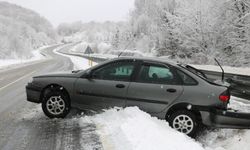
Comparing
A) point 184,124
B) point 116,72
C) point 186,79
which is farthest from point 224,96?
point 116,72

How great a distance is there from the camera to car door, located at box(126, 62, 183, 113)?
7164mm

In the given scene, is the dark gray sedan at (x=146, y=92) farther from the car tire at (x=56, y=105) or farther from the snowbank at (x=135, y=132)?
the snowbank at (x=135, y=132)

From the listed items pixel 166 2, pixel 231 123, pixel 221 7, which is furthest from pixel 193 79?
pixel 166 2

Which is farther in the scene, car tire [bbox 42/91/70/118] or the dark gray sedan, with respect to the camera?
car tire [bbox 42/91/70/118]

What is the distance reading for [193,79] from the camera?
7.14m

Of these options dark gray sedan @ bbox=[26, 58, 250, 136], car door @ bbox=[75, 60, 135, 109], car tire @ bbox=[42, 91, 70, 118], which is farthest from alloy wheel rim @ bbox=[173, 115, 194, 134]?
car tire @ bbox=[42, 91, 70, 118]

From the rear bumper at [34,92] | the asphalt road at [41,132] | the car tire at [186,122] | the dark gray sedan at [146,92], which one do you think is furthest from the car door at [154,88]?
the rear bumper at [34,92]

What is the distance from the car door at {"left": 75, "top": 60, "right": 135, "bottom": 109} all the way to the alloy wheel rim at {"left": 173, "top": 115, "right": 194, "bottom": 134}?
1.24m

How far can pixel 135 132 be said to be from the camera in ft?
20.6

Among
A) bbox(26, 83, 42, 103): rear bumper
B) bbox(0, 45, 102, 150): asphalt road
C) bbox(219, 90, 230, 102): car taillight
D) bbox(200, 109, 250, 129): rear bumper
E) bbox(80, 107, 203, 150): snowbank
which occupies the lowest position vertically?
bbox(0, 45, 102, 150): asphalt road

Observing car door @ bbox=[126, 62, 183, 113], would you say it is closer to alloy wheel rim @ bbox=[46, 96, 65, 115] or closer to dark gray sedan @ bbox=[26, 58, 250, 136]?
dark gray sedan @ bbox=[26, 58, 250, 136]

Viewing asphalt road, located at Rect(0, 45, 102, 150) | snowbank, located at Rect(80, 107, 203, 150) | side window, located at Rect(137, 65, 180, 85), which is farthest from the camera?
side window, located at Rect(137, 65, 180, 85)

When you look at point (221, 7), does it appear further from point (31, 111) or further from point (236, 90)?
point (31, 111)

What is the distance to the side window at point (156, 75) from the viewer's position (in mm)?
7248
